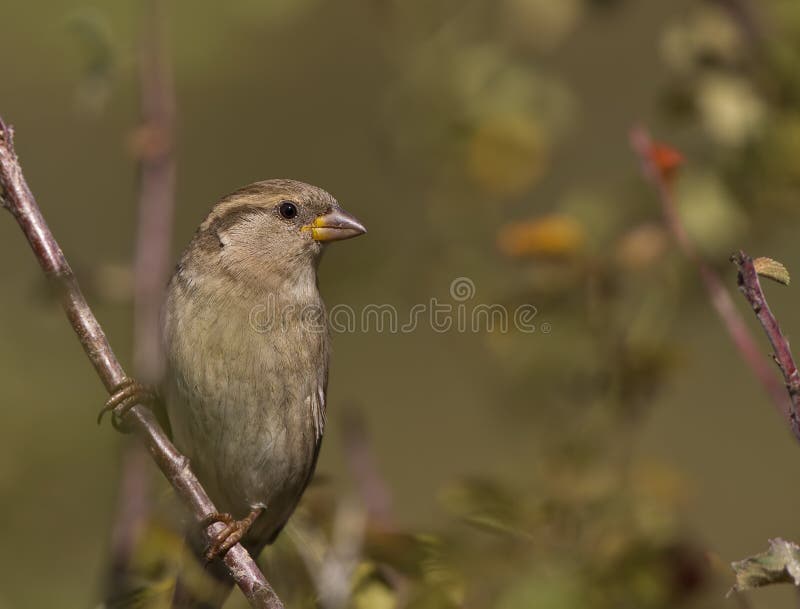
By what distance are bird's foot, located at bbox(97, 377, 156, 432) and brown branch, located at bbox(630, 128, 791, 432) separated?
1.36m

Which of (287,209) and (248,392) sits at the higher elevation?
(287,209)

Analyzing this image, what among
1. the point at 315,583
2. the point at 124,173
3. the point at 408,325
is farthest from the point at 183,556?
the point at 124,173

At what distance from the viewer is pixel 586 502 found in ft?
7.63

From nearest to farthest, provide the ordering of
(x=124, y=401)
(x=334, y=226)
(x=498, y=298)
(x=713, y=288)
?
(x=713, y=288)
(x=498, y=298)
(x=124, y=401)
(x=334, y=226)

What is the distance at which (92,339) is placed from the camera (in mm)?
2441

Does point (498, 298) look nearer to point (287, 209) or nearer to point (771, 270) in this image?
point (771, 270)

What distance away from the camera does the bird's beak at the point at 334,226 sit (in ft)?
12.5

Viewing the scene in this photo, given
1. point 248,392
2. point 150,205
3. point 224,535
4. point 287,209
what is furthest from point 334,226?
point 224,535

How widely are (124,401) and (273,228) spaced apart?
1086 mm

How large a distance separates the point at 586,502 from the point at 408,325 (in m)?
1.90

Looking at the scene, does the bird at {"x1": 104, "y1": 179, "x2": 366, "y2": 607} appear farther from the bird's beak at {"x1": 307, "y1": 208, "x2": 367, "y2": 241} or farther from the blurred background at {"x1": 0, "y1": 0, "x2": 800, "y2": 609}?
the blurred background at {"x1": 0, "y1": 0, "x2": 800, "y2": 609}

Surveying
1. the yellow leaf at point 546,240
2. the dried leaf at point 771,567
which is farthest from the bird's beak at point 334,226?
the dried leaf at point 771,567

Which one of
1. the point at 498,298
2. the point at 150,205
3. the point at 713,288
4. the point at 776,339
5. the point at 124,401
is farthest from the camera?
the point at 124,401

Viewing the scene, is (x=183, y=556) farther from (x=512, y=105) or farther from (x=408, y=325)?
(x=408, y=325)
